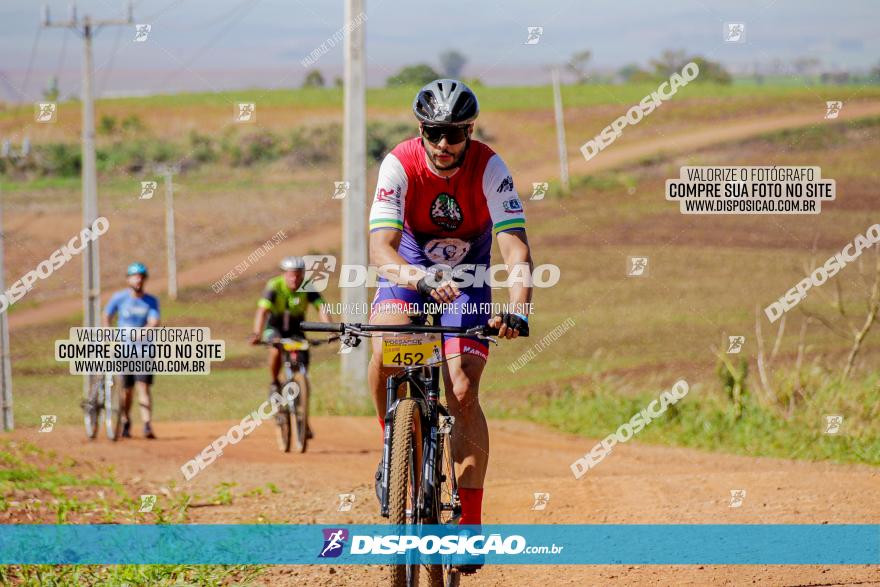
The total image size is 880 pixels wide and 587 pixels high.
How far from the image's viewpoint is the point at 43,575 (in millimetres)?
7379

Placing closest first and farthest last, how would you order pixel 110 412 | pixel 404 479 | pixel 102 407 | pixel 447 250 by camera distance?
1. pixel 404 479
2. pixel 447 250
3. pixel 110 412
4. pixel 102 407

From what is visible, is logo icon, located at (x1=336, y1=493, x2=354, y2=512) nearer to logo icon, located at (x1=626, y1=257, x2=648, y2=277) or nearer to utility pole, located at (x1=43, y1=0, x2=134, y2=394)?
logo icon, located at (x1=626, y1=257, x2=648, y2=277)

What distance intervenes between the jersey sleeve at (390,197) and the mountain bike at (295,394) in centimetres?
681

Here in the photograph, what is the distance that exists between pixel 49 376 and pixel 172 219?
1409 cm

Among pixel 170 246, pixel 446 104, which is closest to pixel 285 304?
pixel 446 104

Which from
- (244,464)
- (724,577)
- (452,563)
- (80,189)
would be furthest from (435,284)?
(80,189)

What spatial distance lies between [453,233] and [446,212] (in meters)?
0.14

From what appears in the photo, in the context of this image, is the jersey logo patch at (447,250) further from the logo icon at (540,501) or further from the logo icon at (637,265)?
the logo icon at (637,265)

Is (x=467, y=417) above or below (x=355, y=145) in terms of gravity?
below

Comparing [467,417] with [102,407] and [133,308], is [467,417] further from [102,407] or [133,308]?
[102,407]

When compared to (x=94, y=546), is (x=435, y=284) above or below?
above

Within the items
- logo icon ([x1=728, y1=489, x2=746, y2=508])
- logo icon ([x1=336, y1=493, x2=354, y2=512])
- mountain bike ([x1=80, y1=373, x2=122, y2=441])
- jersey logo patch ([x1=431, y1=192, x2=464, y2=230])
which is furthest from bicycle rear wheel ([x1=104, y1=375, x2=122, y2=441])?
jersey logo patch ([x1=431, y1=192, x2=464, y2=230])

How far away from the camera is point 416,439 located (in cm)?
616

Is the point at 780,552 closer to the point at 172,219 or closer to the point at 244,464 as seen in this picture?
the point at 244,464
